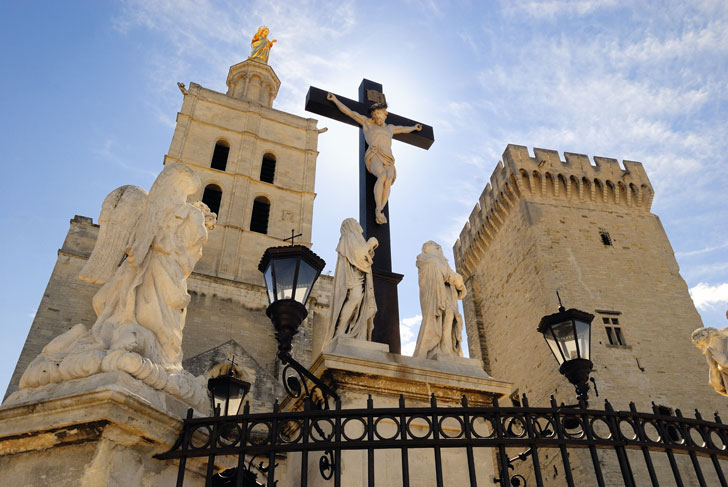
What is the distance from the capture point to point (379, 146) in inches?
267

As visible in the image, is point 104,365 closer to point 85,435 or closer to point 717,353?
point 85,435

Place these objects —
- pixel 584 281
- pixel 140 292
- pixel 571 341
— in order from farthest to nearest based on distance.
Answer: pixel 584 281 → pixel 571 341 → pixel 140 292

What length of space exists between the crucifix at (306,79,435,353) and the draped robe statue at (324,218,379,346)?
1.29ft

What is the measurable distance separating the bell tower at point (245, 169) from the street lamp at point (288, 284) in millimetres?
20554

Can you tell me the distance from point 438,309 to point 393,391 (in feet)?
3.49

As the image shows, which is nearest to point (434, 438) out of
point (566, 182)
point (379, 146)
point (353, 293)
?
point (353, 293)

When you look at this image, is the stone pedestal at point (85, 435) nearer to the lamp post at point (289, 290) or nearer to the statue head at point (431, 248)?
the lamp post at point (289, 290)

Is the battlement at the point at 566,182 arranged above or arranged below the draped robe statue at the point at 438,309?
above

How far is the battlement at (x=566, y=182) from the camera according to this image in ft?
74.4

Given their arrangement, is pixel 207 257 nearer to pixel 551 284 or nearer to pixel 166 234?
pixel 551 284

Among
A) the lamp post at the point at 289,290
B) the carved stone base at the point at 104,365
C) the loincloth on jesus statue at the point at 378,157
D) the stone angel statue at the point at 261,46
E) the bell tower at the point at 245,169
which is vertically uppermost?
the stone angel statue at the point at 261,46

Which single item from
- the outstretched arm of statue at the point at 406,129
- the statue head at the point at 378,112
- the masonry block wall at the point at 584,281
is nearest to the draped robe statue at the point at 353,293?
the statue head at the point at 378,112

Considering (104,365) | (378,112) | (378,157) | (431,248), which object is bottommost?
(104,365)

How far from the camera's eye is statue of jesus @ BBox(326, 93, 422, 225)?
21.2ft
